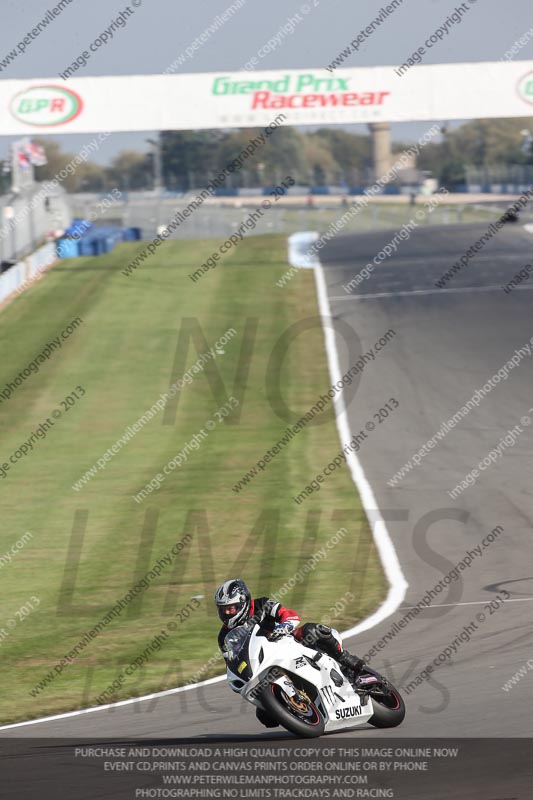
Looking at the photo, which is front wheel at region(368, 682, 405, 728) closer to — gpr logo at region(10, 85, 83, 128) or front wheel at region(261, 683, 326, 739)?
front wheel at region(261, 683, 326, 739)

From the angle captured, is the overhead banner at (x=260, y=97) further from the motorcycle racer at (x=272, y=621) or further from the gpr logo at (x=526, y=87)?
the motorcycle racer at (x=272, y=621)

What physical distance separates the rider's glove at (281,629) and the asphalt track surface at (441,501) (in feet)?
2.40

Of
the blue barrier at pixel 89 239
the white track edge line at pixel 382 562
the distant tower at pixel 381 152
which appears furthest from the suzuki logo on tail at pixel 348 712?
the distant tower at pixel 381 152

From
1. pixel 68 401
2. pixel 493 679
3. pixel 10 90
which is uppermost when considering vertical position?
pixel 10 90

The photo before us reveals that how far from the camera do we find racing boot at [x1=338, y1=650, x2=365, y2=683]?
29.1ft

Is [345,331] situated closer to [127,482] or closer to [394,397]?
[394,397]

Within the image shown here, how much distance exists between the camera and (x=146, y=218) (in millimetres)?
73312

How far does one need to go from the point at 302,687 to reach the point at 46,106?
39.4 metres

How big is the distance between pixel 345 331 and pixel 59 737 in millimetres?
26744

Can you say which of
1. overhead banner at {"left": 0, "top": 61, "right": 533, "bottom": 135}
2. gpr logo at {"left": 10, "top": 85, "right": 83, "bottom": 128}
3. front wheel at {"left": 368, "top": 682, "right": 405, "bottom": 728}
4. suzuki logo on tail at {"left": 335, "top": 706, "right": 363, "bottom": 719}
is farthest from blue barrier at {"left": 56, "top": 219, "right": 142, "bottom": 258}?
suzuki logo on tail at {"left": 335, "top": 706, "right": 363, "bottom": 719}

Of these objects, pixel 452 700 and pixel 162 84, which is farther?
pixel 162 84

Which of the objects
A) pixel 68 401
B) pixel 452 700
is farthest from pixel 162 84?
pixel 452 700

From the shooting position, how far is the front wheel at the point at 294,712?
8.33 meters

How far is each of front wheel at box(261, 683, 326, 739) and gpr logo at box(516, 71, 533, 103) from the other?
132 feet
